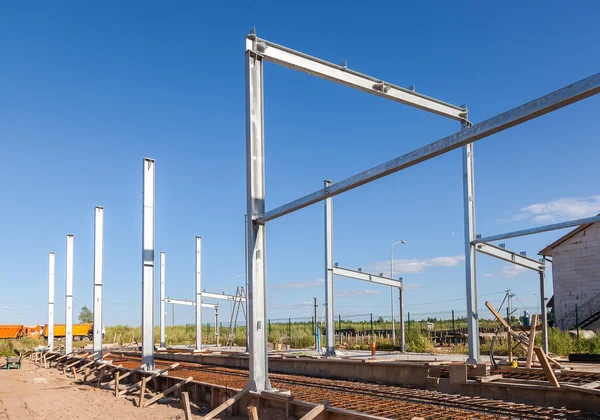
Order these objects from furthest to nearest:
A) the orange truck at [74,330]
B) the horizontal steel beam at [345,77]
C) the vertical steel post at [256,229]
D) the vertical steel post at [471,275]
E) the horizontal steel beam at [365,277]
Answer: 1. the orange truck at [74,330]
2. the horizontal steel beam at [365,277]
3. the vertical steel post at [471,275]
4. the horizontal steel beam at [345,77]
5. the vertical steel post at [256,229]

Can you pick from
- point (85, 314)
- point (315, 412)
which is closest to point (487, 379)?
point (315, 412)

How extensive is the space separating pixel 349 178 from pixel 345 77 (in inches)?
210

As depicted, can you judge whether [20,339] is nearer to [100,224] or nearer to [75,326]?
[75,326]

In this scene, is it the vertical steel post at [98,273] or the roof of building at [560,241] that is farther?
the roof of building at [560,241]

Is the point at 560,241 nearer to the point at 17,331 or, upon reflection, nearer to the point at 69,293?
the point at 69,293

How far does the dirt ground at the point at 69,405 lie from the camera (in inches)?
600

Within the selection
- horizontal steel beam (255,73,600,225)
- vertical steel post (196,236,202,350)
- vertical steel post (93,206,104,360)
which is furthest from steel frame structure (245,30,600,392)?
vertical steel post (196,236,202,350)

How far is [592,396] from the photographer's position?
1088cm

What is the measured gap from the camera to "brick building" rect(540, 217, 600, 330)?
3281 centimetres

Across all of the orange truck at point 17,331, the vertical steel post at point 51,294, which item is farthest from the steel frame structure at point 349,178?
the orange truck at point 17,331

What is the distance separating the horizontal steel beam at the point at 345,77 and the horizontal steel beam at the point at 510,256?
4191mm

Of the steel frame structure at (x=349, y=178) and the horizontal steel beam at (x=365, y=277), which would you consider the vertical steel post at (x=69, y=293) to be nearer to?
the horizontal steel beam at (x=365, y=277)

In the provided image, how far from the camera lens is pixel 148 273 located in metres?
21.4

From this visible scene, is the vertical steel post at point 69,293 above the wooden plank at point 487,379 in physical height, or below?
above
